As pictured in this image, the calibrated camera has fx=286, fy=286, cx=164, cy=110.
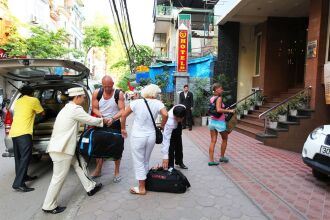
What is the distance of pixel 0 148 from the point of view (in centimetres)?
786

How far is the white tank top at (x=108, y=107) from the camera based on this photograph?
16.1 feet

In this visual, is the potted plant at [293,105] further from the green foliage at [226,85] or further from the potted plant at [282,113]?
the green foliage at [226,85]

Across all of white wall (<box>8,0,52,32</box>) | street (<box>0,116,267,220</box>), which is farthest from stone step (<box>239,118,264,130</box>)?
white wall (<box>8,0,52,32</box>)

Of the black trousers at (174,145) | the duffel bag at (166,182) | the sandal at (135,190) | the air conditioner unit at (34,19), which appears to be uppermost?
the air conditioner unit at (34,19)

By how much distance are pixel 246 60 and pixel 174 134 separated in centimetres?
962

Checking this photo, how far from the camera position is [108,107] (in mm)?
4930

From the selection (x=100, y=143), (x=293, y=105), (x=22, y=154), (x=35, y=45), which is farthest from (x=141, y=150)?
(x=35, y=45)

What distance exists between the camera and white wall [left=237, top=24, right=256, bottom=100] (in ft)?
45.1

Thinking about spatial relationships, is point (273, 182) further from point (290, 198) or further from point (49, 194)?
point (49, 194)

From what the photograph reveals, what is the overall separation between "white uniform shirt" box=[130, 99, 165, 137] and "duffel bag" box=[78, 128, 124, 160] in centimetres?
39

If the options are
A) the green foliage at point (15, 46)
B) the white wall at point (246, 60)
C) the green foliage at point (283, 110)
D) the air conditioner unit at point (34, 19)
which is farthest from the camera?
the air conditioner unit at point (34, 19)

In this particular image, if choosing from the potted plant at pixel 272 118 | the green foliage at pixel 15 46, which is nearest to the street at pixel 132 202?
the potted plant at pixel 272 118

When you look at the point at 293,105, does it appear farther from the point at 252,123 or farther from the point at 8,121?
the point at 8,121

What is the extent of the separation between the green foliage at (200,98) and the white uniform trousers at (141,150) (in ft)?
27.2
